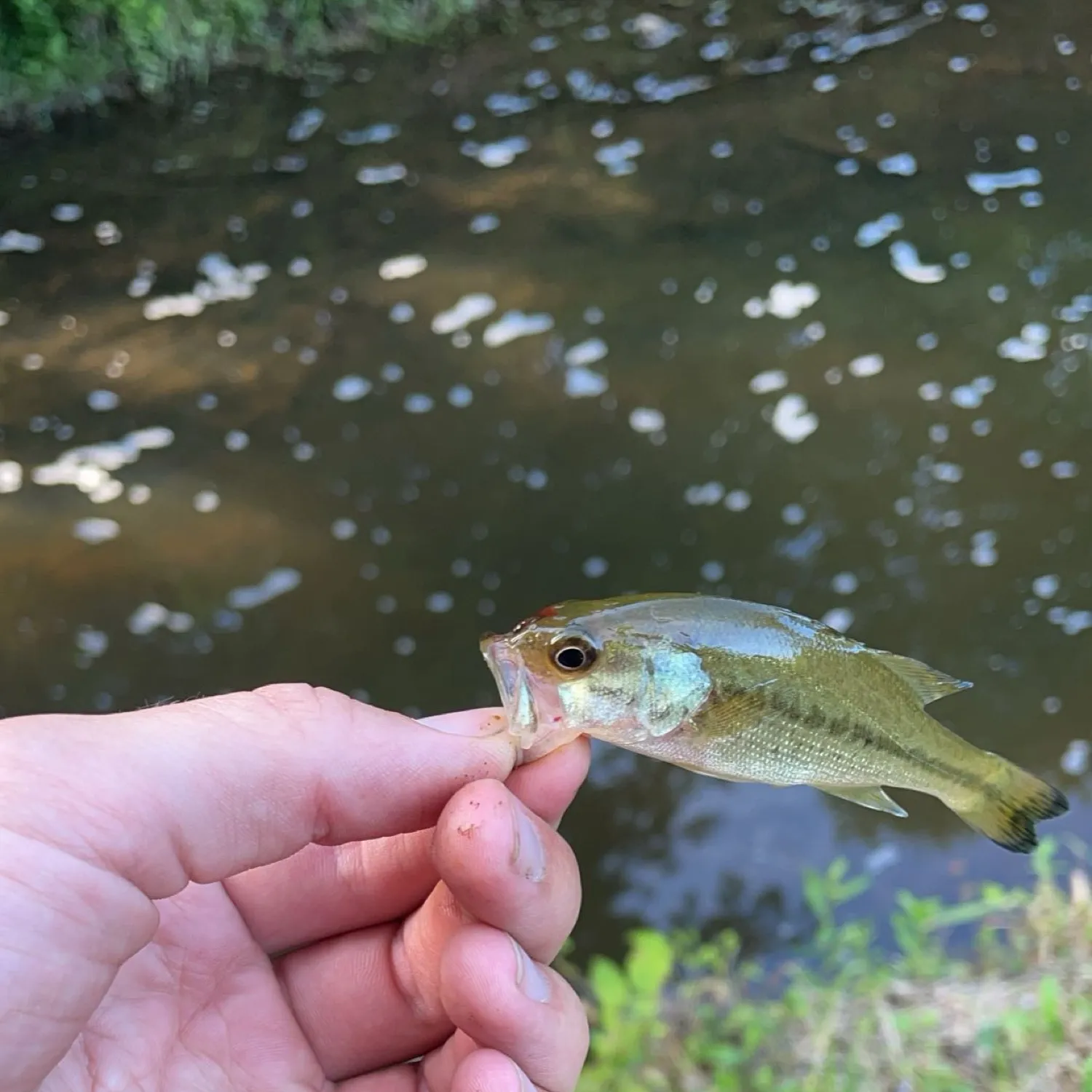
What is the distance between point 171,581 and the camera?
503 centimetres

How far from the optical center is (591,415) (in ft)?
18.7

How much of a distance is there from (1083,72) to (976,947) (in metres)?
7.95

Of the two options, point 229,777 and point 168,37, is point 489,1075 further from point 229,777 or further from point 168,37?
point 168,37

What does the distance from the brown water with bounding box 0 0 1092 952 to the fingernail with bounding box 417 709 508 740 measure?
244 centimetres

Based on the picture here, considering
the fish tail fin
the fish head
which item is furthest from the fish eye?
the fish tail fin

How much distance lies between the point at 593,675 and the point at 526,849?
Answer: 0.38m

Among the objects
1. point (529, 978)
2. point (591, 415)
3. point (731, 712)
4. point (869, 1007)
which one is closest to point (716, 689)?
point (731, 712)

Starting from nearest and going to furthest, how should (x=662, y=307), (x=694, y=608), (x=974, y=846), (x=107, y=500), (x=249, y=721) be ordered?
(x=249, y=721) → (x=694, y=608) → (x=974, y=846) → (x=107, y=500) → (x=662, y=307)

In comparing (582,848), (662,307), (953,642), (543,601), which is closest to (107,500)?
(543,601)

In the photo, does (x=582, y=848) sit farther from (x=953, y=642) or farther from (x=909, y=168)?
(x=909, y=168)

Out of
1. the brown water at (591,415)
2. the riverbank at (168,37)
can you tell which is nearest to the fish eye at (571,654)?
the brown water at (591,415)

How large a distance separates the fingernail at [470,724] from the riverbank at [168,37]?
8.24 meters

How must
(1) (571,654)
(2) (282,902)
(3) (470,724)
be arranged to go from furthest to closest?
(2) (282,902), (3) (470,724), (1) (571,654)

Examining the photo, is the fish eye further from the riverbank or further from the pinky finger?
the riverbank
